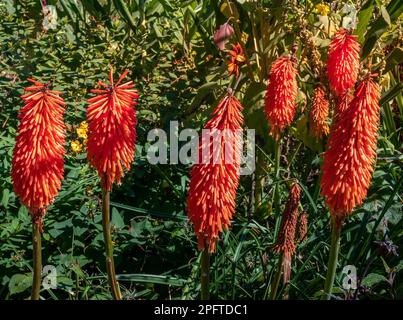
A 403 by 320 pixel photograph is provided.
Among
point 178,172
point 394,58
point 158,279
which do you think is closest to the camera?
point 158,279

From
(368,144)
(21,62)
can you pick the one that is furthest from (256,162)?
(368,144)

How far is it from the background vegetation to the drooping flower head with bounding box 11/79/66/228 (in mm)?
816

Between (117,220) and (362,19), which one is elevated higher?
(362,19)

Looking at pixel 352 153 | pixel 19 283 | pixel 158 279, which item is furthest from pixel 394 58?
pixel 19 283

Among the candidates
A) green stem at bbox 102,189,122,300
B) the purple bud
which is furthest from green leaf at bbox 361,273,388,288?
the purple bud

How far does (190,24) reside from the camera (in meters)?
4.80

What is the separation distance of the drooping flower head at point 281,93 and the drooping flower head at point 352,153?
74 centimetres

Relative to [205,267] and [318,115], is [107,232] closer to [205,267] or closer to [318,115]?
[205,267]

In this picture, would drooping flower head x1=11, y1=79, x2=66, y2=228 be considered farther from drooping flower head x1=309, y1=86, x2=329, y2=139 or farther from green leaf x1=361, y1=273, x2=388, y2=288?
drooping flower head x1=309, y1=86, x2=329, y2=139

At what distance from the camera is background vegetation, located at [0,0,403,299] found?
330 centimetres

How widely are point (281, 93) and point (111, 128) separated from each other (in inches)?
39.2

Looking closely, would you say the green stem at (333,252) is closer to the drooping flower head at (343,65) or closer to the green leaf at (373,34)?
the drooping flower head at (343,65)

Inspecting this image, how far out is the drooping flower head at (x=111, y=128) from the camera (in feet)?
7.24

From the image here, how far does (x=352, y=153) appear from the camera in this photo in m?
2.20
